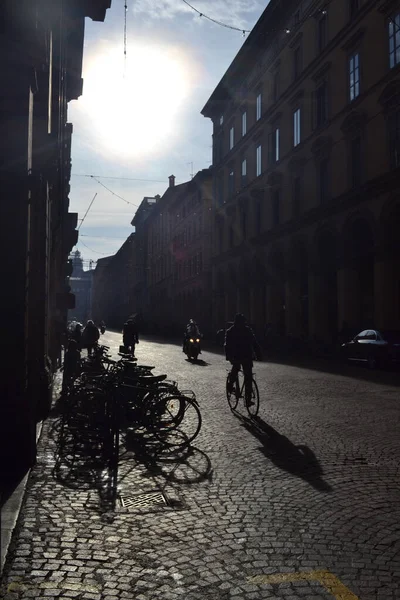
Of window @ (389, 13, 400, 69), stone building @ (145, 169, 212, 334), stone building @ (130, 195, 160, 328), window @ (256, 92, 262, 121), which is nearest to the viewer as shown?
window @ (389, 13, 400, 69)

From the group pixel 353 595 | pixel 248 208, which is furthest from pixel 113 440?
pixel 248 208

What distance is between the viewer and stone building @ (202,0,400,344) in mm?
25344

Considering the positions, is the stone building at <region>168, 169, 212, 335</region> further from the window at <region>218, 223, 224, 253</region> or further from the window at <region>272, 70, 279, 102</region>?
the window at <region>272, 70, 279, 102</region>

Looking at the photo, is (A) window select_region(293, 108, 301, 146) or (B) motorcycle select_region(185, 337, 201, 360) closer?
(B) motorcycle select_region(185, 337, 201, 360)

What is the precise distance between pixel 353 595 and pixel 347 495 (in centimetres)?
221

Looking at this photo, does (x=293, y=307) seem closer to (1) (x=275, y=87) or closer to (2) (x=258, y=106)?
(1) (x=275, y=87)

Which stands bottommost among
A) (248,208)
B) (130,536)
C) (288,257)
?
(130,536)

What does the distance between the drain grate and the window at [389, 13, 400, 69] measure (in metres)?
22.9

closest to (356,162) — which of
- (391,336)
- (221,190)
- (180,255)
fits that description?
(391,336)

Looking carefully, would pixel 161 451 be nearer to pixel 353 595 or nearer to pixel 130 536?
pixel 130 536

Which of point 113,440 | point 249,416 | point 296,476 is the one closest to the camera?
point 296,476

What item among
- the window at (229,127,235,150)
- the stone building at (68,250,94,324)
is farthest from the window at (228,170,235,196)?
the stone building at (68,250,94,324)

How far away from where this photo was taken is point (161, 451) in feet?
25.6

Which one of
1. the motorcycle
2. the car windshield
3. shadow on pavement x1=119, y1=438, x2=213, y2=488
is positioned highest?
the car windshield
